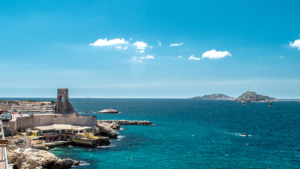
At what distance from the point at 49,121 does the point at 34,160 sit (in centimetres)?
2422

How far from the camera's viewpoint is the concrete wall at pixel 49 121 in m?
49.3

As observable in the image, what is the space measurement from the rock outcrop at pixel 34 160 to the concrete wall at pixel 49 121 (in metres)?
19.1

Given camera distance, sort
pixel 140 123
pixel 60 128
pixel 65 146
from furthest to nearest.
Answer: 1. pixel 140 123
2. pixel 60 128
3. pixel 65 146

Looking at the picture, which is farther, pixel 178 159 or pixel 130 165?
pixel 178 159

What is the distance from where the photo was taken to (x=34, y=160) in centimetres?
3023

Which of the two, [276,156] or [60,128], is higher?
[60,128]

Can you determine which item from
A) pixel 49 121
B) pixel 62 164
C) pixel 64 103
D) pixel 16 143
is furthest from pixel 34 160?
pixel 64 103

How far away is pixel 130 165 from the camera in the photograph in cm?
3591

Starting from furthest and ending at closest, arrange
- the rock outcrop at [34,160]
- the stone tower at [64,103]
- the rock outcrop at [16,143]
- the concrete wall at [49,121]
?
the stone tower at [64,103]
the concrete wall at [49,121]
the rock outcrop at [16,143]
the rock outcrop at [34,160]

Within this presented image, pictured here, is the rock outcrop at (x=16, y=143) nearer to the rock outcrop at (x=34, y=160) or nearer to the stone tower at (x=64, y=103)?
the rock outcrop at (x=34, y=160)

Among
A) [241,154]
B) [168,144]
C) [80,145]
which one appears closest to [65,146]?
[80,145]

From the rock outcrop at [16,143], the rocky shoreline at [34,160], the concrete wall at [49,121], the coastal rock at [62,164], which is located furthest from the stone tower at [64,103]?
the coastal rock at [62,164]

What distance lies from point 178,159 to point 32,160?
22.1 meters

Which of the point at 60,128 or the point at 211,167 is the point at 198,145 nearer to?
the point at 211,167
